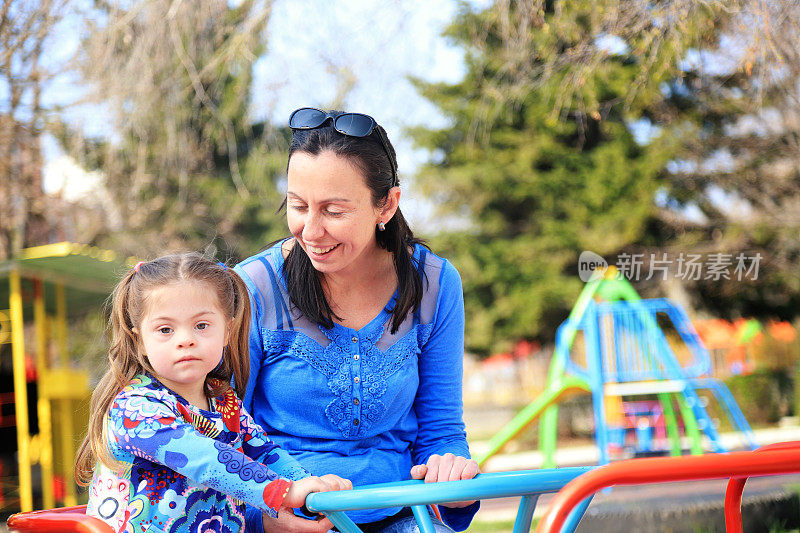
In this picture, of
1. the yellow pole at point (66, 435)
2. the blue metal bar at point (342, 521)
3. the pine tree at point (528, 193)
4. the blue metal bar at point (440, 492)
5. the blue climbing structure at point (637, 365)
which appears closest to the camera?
the blue metal bar at point (440, 492)

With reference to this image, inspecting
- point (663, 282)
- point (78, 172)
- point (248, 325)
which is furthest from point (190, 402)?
point (663, 282)

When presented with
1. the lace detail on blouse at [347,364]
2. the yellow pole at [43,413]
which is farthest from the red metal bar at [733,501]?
the yellow pole at [43,413]

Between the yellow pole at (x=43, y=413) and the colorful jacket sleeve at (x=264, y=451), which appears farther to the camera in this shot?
the yellow pole at (x=43, y=413)

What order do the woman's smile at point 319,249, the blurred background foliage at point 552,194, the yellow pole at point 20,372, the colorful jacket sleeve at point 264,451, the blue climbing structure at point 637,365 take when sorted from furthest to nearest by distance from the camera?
the blurred background foliage at point 552,194 < the blue climbing structure at point 637,365 < the yellow pole at point 20,372 < the woman's smile at point 319,249 < the colorful jacket sleeve at point 264,451

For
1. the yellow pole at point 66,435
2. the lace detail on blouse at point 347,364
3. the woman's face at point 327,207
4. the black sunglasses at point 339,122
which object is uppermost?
the black sunglasses at point 339,122

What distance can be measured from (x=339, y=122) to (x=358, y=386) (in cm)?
65

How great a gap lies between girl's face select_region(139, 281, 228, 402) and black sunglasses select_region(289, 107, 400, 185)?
0.50m

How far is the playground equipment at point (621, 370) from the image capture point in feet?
24.1

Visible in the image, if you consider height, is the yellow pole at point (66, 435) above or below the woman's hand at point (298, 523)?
below

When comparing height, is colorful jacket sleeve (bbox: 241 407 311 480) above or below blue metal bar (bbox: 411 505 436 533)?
above

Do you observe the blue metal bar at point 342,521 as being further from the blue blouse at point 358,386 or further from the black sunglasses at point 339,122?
the black sunglasses at point 339,122

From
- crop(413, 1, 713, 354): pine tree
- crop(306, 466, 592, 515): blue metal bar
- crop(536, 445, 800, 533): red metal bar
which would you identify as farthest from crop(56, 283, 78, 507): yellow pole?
crop(536, 445, 800, 533): red metal bar

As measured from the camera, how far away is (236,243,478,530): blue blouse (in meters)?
1.97

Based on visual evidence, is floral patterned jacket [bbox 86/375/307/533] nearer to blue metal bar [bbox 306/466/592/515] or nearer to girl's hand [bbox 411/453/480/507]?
blue metal bar [bbox 306/466/592/515]
